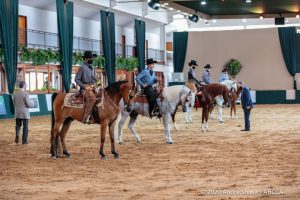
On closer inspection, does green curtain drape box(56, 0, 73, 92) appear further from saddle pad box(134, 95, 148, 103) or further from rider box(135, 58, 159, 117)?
rider box(135, 58, 159, 117)

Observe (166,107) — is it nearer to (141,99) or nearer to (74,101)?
(141,99)

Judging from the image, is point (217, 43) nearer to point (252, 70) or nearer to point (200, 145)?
point (252, 70)

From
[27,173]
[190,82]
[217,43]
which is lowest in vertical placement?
[27,173]

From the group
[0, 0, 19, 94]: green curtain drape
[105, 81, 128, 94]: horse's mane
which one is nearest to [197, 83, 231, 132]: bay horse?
[105, 81, 128, 94]: horse's mane

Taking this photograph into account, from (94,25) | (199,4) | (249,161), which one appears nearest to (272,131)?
(249,161)

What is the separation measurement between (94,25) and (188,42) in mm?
7767

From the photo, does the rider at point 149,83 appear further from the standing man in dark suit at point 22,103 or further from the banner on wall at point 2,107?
the banner on wall at point 2,107

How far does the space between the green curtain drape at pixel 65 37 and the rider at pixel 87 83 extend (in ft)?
69.2

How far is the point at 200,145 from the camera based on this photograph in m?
15.3

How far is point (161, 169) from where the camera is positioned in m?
11.0

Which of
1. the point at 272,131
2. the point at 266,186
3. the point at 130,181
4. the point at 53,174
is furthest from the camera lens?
the point at 272,131

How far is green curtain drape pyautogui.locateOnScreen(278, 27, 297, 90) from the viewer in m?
45.1

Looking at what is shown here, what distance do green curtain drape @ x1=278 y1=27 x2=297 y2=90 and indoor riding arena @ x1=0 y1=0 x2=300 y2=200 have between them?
2.10 meters

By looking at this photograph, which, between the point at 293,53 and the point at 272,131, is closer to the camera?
the point at 272,131
